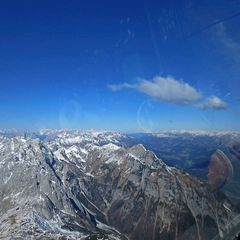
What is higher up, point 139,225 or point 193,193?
point 193,193

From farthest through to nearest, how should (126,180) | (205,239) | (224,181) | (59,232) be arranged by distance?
1. (126,180)
2. (59,232)
3. (205,239)
4. (224,181)

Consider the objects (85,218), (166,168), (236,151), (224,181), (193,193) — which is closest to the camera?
(224,181)

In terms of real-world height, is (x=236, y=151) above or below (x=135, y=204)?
above

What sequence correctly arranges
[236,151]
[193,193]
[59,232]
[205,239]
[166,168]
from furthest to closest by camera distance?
[166,168] → [193,193] → [59,232] → [205,239] → [236,151]

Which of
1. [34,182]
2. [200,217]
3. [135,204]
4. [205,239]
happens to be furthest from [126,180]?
[205,239]

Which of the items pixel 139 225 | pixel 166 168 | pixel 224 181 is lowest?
pixel 139 225

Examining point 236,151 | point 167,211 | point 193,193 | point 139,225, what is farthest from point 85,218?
point 236,151

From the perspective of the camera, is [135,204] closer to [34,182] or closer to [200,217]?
[200,217]

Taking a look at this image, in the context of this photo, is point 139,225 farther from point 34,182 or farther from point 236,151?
point 236,151

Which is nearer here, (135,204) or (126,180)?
(135,204)
